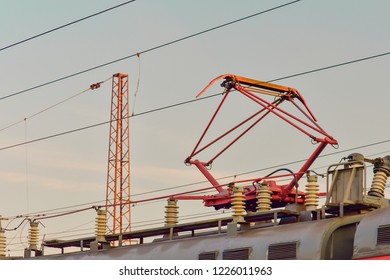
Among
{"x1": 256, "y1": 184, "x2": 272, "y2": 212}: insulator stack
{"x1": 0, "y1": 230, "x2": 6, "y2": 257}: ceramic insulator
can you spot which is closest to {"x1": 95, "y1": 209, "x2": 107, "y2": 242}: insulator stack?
{"x1": 0, "y1": 230, "x2": 6, "y2": 257}: ceramic insulator

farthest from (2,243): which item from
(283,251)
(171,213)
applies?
(283,251)

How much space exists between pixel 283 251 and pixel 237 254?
4.87 ft

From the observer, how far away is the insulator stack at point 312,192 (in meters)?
24.1

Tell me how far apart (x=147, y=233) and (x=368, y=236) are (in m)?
8.30

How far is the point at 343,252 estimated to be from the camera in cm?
2189

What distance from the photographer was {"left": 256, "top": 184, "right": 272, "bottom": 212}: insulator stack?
81.4 ft

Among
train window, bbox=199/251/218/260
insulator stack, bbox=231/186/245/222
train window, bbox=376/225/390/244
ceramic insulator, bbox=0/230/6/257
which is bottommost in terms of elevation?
train window, bbox=376/225/390/244

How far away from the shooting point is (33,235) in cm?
3203

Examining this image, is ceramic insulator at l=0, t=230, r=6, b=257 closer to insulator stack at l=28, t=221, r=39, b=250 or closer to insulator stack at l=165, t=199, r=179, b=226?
insulator stack at l=28, t=221, r=39, b=250

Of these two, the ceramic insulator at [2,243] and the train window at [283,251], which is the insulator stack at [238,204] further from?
the ceramic insulator at [2,243]

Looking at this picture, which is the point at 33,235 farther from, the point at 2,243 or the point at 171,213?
the point at 171,213

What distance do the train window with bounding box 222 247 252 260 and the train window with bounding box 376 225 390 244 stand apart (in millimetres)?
3540

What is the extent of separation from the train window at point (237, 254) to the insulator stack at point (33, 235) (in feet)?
33.2
